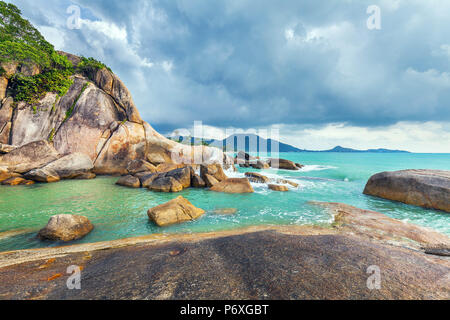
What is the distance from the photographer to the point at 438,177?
10344 mm

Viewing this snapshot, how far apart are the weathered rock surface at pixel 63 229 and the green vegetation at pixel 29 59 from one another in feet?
67.9

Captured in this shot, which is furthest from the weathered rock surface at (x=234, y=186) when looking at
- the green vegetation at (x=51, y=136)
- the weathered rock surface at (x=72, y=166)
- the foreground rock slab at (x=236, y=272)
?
the green vegetation at (x=51, y=136)

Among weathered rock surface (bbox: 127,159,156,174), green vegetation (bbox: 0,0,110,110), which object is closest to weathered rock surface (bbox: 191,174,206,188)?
weathered rock surface (bbox: 127,159,156,174)

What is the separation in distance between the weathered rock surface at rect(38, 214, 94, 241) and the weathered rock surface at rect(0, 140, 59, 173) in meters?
14.6

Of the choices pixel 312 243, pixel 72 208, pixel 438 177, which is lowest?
pixel 72 208

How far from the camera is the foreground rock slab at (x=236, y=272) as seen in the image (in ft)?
7.94

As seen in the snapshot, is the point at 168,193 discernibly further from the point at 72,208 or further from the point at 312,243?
the point at 312,243

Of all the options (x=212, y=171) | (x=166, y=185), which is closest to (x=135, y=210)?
(x=166, y=185)

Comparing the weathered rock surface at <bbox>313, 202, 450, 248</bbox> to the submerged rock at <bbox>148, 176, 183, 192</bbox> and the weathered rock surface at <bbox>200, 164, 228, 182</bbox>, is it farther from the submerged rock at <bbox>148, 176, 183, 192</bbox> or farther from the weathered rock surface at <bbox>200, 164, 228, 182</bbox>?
the submerged rock at <bbox>148, 176, 183, 192</bbox>

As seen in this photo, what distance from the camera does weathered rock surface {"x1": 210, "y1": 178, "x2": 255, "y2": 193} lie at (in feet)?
43.9

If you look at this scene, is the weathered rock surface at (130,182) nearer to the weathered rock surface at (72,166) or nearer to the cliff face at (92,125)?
the weathered rock surface at (72,166)
